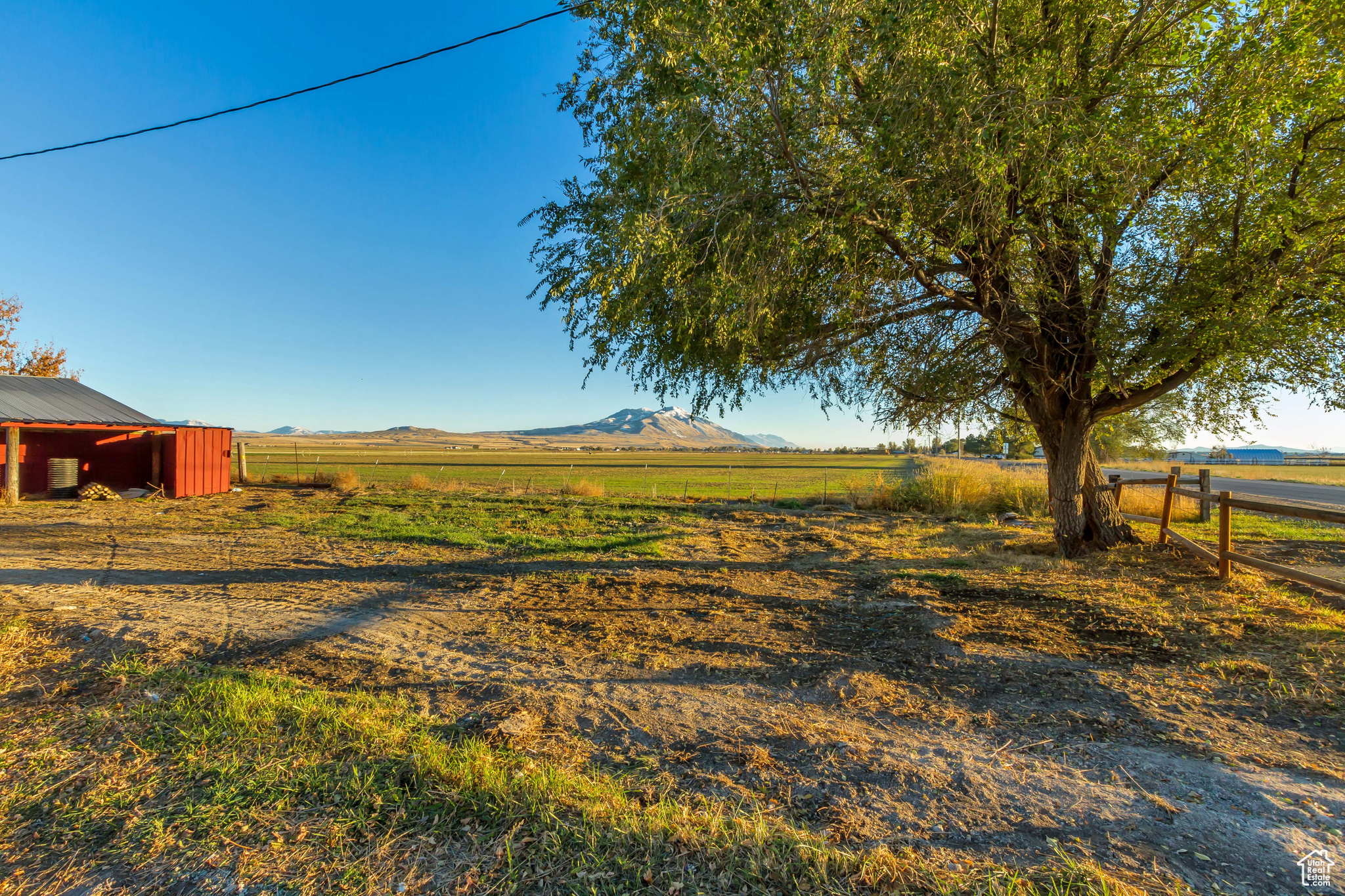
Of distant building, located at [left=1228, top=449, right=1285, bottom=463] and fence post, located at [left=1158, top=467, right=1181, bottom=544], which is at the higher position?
distant building, located at [left=1228, top=449, right=1285, bottom=463]

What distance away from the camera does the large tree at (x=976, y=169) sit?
19.6 ft

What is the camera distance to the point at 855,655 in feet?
20.0

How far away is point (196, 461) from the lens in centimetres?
2177

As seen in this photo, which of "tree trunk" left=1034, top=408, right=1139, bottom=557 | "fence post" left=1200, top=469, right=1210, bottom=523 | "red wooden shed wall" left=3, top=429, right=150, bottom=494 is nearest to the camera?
"tree trunk" left=1034, top=408, right=1139, bottom=557

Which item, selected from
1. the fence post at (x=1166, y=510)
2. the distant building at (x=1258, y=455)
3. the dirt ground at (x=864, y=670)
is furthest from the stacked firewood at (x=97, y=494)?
the distant building at (x=1258, y=455)

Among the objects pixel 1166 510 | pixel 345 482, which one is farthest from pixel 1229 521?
pixel 345 482

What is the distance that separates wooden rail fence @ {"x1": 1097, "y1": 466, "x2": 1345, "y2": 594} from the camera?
6.49 m

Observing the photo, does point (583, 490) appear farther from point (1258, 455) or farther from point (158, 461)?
point (1258, 455)

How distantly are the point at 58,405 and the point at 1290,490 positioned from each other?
5202 centimetres

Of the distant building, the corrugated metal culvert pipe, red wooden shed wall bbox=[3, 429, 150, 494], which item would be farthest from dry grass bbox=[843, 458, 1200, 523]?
the distant building

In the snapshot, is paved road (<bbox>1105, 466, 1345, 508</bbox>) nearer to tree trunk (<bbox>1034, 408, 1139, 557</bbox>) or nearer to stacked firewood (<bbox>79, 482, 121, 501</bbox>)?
tree trunk (<bbox>1034, 408, 1139, 557</bbox>)

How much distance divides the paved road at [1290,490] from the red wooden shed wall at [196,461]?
3340 centimetres

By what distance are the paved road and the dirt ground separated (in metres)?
15.1

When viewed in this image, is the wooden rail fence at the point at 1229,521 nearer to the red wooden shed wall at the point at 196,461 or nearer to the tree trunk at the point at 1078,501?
the tree trunk at the point at 1078,501
